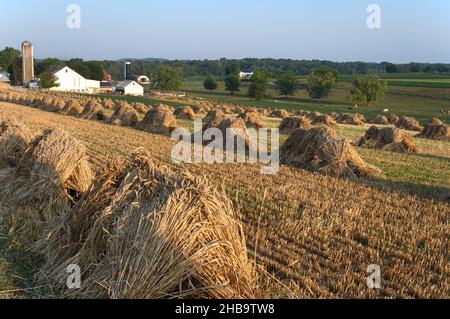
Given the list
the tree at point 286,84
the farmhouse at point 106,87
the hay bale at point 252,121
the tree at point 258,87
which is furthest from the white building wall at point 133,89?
the hay bale at point 252,121

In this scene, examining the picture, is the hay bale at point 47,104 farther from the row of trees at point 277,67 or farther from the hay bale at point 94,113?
the row of trees at point 277,67

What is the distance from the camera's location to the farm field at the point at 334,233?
5734 mm

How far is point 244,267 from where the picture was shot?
17.5 feet

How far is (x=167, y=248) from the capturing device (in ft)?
16.6

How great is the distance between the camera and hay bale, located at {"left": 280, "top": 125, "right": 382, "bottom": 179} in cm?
1325

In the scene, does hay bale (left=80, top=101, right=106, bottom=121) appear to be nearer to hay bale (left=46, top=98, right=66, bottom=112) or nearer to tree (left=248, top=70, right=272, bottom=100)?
hay bale (left=46, top=98, right=66, bottom=112)

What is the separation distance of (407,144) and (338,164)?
8.28 m

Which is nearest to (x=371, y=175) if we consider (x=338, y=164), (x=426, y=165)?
(x=338, y=164)

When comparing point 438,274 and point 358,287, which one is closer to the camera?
point 358,287

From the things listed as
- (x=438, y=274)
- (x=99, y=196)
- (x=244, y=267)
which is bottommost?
(x=438, y=274)

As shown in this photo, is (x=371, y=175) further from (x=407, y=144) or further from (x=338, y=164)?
(x=407, y=144)

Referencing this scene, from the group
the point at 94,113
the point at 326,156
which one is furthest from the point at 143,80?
the point at 326,156

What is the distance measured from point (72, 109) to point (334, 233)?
2903 cm

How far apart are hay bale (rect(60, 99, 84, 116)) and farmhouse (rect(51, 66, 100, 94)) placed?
53997 mm
